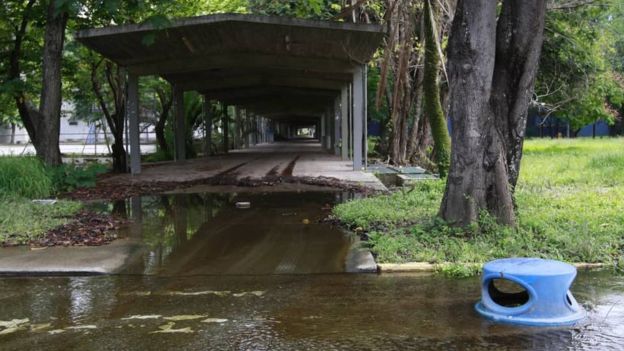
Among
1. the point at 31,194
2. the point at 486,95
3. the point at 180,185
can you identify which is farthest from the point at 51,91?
the point at 486,95

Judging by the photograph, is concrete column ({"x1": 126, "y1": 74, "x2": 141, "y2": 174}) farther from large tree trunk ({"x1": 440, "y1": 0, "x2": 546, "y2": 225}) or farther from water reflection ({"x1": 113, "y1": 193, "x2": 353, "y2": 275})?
large tree trunk ({"x1": 440, "y1": 0, "x2": 546, "y2": 225})

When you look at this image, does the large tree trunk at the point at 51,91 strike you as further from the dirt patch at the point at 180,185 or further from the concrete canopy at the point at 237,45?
the dirt patch at the point at 180,185

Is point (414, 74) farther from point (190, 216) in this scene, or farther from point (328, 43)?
point (190, 216)

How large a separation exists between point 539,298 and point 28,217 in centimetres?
777

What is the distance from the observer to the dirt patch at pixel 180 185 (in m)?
12.9

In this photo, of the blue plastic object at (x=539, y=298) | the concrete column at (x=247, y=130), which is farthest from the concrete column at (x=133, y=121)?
the concrete column at (x=247, y=130)

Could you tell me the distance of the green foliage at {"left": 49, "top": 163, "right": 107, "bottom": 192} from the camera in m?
13.2

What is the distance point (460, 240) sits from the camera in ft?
24.4

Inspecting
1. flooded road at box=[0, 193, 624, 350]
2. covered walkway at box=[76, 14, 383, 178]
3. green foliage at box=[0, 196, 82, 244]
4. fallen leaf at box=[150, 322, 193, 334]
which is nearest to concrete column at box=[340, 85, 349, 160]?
covered walkway at box=[76, 14, 383, 178]

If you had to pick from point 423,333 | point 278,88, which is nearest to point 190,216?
point 423,333

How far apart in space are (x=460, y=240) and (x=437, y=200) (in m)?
3.20

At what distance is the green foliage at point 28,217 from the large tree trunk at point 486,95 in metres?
5.84

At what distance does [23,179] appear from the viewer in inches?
455

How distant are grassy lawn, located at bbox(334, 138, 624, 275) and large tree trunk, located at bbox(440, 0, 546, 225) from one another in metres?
0.34
